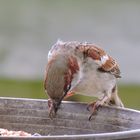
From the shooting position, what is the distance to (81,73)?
4301 millimetres

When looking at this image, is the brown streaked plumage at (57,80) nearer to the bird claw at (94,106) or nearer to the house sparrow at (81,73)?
the house sparrow at (81,73)

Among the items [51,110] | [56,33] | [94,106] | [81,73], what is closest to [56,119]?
[51,110]

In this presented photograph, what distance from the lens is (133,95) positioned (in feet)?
26.9

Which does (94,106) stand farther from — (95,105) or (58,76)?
(58,76)

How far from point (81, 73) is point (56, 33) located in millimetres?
5261

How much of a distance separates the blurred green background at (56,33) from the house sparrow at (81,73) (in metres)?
3.69

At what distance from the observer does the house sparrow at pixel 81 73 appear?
3.70 m

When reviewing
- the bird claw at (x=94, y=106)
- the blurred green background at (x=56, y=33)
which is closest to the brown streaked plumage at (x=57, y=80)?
the bird claw at (x=94, y=106)

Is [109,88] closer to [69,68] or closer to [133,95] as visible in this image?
[69,68]

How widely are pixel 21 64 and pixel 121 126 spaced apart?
5.47 metres

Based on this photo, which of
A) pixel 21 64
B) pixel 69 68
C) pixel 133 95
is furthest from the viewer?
pixel 21 64

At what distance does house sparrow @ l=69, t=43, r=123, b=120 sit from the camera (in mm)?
4383

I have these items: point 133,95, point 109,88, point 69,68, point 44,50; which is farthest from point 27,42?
point 69,68

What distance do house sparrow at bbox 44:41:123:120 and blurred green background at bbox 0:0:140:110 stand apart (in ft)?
12.1
